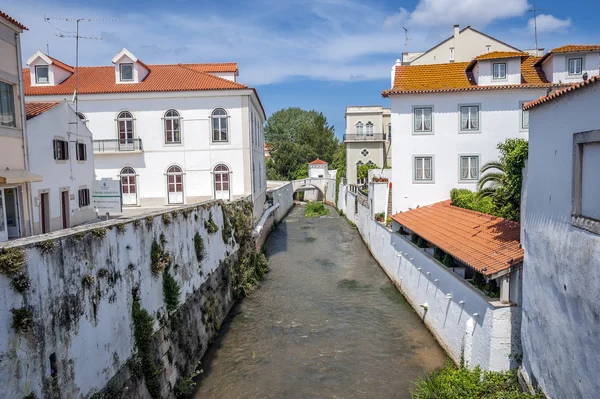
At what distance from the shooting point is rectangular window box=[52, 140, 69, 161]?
18013 millimetres

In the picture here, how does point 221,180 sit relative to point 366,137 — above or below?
below

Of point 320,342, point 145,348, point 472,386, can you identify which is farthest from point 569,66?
point 145,348

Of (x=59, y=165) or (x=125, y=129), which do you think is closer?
(x=59, y=165)

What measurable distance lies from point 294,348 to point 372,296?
6.07 m

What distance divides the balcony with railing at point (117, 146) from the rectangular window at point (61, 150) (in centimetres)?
768

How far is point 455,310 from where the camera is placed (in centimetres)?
1260

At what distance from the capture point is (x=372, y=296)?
19047mm

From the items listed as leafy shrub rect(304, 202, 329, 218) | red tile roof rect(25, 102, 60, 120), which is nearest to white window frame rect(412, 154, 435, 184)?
red tile roof rect(25, 102, 60, 120)

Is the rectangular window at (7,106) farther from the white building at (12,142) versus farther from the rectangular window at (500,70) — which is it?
the rectangular window at (500,70)

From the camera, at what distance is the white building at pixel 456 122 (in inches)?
882

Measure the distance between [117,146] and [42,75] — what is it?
614 cm

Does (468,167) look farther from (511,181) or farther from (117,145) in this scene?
(117,145)

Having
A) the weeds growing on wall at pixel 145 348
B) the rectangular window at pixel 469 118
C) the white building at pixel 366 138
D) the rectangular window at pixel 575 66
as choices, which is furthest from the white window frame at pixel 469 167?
the white building at pixel 366 138

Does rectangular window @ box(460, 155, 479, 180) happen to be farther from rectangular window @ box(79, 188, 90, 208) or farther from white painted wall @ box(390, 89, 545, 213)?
rectangular window @ box(79, 188, 90, 208)
